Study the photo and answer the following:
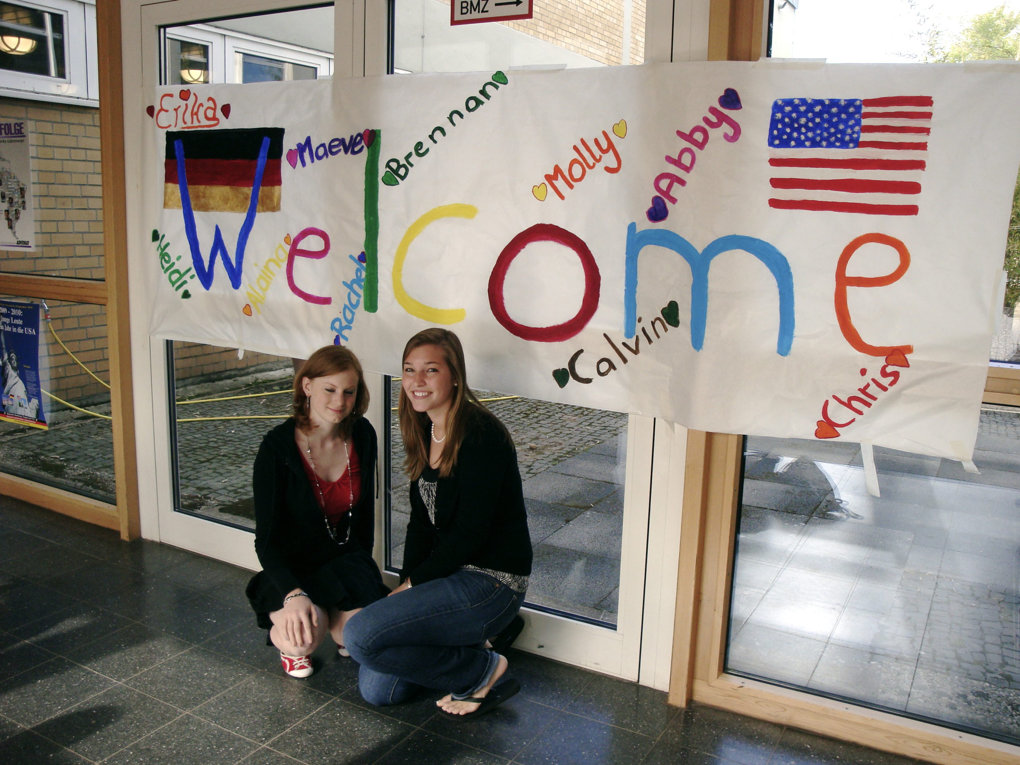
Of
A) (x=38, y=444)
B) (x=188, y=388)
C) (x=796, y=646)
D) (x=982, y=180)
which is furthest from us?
(x=38, y=444)

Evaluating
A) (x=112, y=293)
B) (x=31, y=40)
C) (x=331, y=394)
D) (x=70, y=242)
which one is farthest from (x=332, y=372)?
(x=31, y=40)

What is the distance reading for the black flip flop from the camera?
8.87 ft

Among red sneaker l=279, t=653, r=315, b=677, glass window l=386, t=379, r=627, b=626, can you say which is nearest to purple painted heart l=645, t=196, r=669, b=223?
glass window l=386, t=379, r=627, b=626

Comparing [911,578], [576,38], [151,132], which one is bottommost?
[911,578]

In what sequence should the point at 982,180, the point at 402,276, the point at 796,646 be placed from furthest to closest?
the point at 402,276 → the point at 796,646 → the point at 982,180

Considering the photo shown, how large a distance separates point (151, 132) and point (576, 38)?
6.10 feet

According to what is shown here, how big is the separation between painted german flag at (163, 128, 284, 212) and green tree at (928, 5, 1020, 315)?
2.14 metres

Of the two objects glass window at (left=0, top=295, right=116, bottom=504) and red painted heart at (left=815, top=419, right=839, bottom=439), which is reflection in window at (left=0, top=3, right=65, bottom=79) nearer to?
glass window at (left=0, top=295, right=116, bottom=504)

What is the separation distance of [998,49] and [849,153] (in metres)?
0.43

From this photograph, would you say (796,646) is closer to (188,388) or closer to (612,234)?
(612,234)

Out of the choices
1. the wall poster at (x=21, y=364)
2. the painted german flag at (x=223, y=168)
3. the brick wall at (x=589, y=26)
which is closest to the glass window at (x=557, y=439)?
the brick wall at (x=589, y=26)

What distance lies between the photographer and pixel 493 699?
2744 mm

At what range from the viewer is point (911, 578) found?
2.58 m

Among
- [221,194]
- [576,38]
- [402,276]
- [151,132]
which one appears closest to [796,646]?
[402,276]
